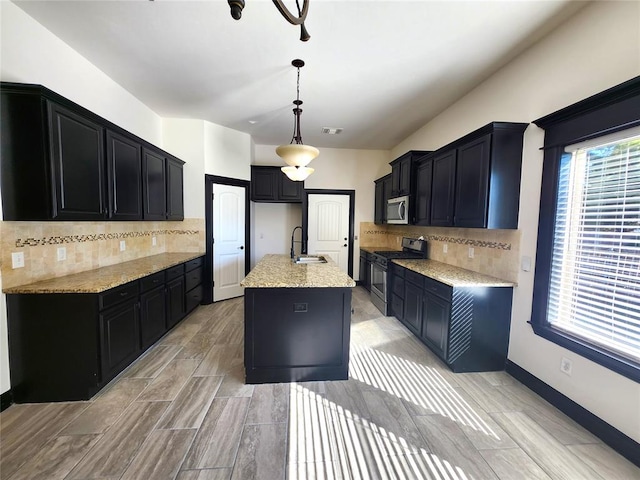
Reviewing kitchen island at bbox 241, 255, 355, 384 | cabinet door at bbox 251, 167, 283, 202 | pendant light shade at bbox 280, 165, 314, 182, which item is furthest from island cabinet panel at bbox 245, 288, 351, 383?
cabinet door at bbox 251, 167, 283, 202

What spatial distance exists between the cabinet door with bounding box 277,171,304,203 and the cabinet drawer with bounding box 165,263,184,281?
2263mm

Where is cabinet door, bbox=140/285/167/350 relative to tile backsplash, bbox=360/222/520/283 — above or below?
below

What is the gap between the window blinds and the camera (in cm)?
160

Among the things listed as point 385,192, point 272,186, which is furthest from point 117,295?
point 385,192

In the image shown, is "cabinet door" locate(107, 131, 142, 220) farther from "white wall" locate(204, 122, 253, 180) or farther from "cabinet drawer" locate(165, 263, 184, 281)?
"white wall" locate(204, 122, 253, 180)

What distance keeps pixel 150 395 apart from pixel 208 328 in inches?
50.2

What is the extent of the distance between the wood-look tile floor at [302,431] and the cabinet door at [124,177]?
5.15ft

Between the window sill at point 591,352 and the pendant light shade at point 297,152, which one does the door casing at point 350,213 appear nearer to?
the pendant light shade at point 297,152

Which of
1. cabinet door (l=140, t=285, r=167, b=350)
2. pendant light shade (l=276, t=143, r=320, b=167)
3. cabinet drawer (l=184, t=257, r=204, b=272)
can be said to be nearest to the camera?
pendant light shade (l=276, t=143, r=320, b=167)

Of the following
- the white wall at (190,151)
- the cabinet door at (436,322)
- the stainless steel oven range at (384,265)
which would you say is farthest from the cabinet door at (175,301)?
the cabinet door at (436,322)

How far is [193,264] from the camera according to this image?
377 cm

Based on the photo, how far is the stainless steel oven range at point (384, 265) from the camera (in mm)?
3828

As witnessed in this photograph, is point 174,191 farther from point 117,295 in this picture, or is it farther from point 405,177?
point 405,177

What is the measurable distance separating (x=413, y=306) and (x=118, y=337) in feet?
9.99
